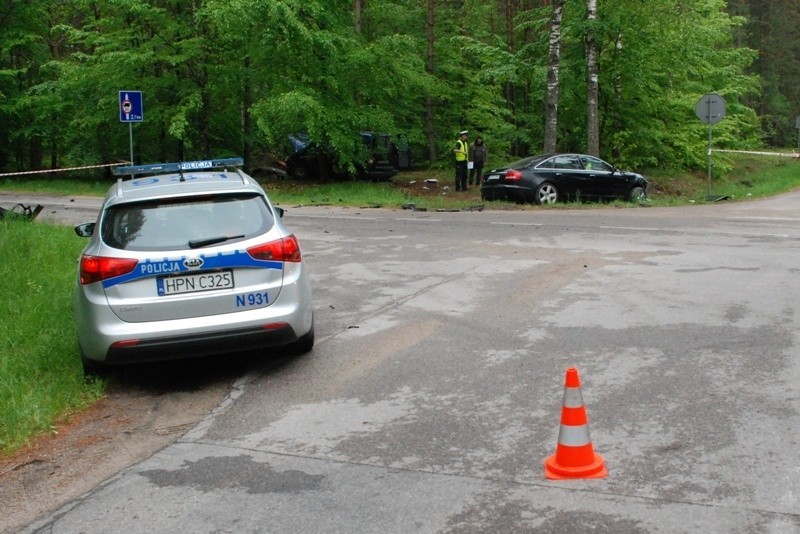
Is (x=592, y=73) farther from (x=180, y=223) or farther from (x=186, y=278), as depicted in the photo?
(x=186, y=278)

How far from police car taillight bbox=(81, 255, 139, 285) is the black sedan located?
59.3 feet

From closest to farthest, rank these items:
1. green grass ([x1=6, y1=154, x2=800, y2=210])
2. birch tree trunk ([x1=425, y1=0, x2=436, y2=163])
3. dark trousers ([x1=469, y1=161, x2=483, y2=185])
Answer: green grass ([x1=6, y1=154, x2=800, y2=210]) < dark trousers ([x1=469, y1=161, x2=483, y2=185]) < birch tree trunk ([x1=425, y1=0, x2=436, y2=163])

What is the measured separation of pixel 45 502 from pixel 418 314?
517cm

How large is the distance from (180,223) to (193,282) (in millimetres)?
507

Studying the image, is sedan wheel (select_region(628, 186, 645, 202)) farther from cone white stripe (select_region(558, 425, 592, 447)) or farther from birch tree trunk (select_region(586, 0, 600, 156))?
cone white stripe (select_region(558, 425, 592, 447))

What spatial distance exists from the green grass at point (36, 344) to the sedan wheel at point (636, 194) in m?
16.2

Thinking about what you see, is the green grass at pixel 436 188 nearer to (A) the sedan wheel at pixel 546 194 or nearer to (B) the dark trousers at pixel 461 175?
(B) the dark trousers at pixel 461 175

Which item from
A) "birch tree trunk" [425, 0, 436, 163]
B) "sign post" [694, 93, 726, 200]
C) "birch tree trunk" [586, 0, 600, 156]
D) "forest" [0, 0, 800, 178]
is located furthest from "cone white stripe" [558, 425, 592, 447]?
"birch tree trunk" [425, 0, 436, 163]

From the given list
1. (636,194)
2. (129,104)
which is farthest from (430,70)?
(129,104)

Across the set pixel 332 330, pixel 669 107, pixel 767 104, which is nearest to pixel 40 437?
pixel 332 330

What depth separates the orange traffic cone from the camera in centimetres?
512

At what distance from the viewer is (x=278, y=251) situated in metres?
7.61

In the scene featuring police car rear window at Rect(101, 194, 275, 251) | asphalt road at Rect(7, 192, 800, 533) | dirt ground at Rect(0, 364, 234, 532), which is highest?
police car rear window at Rect(101, 194, 275, 251)

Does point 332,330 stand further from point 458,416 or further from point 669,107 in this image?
point 669,107
